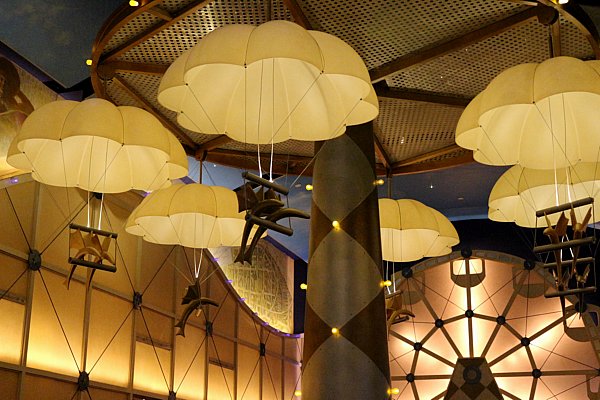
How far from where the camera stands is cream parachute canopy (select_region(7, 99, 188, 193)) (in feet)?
25.1

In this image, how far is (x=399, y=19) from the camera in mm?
7840

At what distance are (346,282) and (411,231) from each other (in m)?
2.48

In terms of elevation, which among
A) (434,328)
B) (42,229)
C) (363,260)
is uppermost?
(434,328)

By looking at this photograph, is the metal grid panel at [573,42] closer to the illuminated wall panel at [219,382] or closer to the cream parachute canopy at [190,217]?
the cream parachute canopy at [190,217]

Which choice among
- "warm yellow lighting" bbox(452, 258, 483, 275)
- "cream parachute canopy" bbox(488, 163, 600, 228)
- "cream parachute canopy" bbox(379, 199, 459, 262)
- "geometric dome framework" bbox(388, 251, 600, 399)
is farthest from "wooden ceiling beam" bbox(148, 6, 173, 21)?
"warm yellow lighting" bbox(452, 258, 483, 275)

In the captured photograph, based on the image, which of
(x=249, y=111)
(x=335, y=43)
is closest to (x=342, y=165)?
(x=249, y=111)

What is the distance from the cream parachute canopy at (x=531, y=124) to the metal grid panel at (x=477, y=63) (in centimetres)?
84

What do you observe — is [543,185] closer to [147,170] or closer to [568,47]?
[568,47]

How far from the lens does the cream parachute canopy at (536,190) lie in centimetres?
875

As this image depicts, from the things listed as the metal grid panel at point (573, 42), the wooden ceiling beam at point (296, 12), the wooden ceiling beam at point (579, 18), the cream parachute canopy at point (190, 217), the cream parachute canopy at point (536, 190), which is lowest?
the cream parachute canopy at point (536, 190)

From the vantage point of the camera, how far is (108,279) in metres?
11.8

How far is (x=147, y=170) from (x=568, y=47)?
14.0 feet

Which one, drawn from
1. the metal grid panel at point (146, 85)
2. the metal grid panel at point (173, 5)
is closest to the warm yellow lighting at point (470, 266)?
the metal grid panel at point (146, 85)

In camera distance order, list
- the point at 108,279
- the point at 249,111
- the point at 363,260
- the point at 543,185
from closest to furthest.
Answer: the point at 249,111, the point at 363,260, the point at 543,185, the point at 108,279
